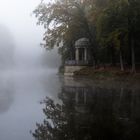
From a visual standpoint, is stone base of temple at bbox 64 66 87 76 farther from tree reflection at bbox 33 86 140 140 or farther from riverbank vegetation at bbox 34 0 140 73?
tree reflection at bbox 33 86 140 140

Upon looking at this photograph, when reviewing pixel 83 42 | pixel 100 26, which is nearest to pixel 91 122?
pixel 100 26

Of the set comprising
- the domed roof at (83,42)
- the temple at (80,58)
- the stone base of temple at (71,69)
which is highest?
the domed roof at (83,42)

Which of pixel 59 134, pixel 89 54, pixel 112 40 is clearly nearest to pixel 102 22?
pixel 112 40

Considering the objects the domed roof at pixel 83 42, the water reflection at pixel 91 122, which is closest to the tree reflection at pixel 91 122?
the water reflection at pixel 91 122

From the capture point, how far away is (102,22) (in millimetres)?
38562

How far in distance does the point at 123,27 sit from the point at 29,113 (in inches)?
964

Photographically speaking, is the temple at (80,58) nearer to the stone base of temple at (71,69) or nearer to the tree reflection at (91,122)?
the stone base of temple at (71,69)

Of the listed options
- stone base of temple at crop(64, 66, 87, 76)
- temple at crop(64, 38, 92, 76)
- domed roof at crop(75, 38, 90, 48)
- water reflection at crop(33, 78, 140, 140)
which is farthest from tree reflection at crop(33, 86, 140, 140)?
domed roof at crop(75, 38, 90, 48)

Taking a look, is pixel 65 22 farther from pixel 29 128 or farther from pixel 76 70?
pixel 29 128

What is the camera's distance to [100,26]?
130ft

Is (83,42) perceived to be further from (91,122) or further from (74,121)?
(91,122)

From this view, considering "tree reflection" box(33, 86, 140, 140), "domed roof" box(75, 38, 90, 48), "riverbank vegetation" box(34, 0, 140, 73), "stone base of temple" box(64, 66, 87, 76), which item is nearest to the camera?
"tree reflection" box(33, 86, 140, 140)

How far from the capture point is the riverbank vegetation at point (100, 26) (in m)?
36.8

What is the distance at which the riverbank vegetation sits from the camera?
36.8 metres
